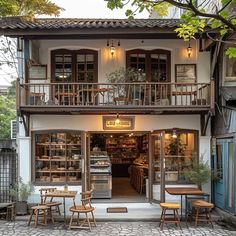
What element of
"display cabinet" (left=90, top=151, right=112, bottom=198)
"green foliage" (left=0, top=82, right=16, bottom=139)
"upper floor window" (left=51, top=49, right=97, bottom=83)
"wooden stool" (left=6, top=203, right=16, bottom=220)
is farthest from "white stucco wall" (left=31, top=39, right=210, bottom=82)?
"green foliage" (left=0, top=82, right=16, bottom=139)

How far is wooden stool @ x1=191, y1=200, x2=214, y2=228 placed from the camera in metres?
10.4

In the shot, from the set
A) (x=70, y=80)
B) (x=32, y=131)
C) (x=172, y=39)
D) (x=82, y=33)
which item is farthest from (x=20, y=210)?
(x=172, y=39)

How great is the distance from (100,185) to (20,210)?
3.03m

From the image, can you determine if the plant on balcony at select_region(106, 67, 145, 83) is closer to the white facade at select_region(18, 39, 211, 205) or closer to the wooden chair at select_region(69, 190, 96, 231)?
the white facade at select_region(18, 39, 211, 205)

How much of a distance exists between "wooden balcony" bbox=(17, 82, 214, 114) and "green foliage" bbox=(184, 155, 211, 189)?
1.65m

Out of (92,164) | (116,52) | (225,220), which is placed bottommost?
(225,220)

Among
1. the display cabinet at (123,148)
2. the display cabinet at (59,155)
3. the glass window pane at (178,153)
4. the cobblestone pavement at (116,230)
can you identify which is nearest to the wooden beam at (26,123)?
the display cabinet at (59,155)

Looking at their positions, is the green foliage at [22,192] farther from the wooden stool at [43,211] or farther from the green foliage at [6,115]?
the green foliage at [6,115]

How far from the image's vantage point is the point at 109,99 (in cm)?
1298

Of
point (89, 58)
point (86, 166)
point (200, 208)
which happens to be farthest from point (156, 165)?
point (89, 58)

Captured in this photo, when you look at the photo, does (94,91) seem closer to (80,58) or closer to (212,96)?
(80,58)

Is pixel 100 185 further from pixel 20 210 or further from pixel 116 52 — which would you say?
pixel 116 52

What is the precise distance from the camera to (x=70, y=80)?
43.7 feet

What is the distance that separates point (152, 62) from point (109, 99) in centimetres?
195
